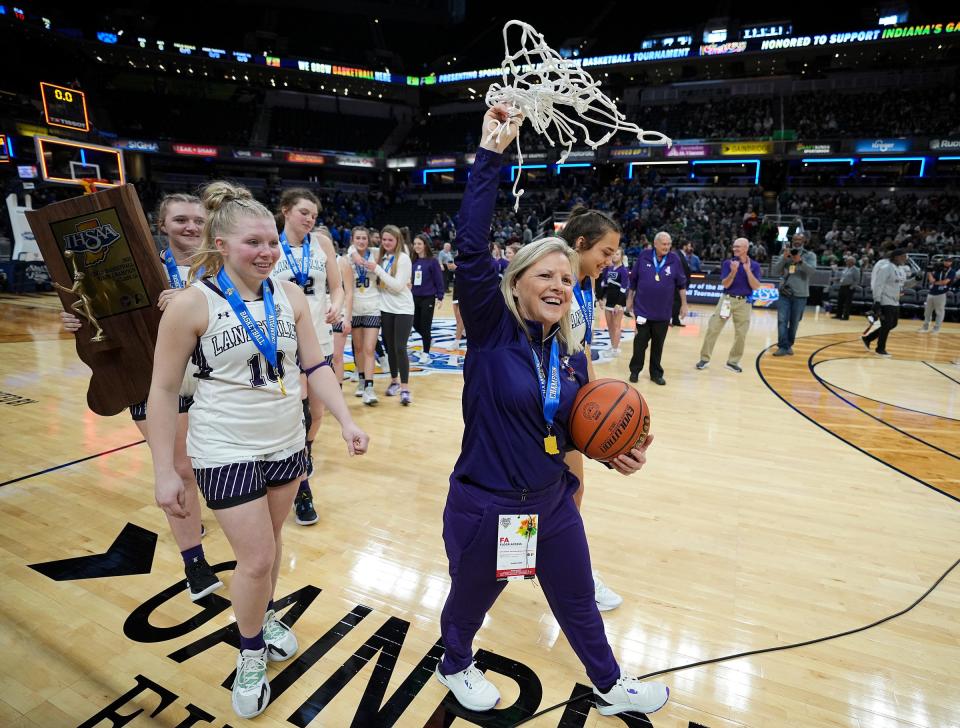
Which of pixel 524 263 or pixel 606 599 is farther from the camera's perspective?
pixel 606 599

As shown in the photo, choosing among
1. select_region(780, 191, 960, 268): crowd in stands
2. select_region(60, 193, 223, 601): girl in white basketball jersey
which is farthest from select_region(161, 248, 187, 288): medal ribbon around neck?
select_region(780, 191, 960, 268): crowd in stands

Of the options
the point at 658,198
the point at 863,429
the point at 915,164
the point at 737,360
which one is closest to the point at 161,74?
the point at 658,198

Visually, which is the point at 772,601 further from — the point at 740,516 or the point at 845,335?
the point at 845,335

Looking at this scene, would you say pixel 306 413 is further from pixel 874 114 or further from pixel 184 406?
pixel 874 114

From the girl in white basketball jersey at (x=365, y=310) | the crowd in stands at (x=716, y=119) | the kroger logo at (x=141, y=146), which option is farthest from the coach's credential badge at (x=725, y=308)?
the kroger logo at (x=141, y=146)

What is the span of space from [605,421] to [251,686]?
155 cm

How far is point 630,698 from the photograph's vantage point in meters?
1.91

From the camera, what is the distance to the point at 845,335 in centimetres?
1082

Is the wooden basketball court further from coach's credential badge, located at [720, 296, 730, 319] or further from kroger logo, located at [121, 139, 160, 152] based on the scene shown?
kroger logo, located at [121, 139, 160, 152]

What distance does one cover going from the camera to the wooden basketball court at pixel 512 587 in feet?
6.66

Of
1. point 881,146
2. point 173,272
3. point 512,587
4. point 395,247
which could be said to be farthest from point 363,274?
point 881,146

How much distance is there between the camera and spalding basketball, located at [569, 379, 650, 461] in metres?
1.70

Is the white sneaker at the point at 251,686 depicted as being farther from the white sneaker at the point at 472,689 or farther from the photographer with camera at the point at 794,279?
the photographer with camera at the point at 794,279

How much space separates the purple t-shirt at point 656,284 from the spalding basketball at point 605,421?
517 centimetres
